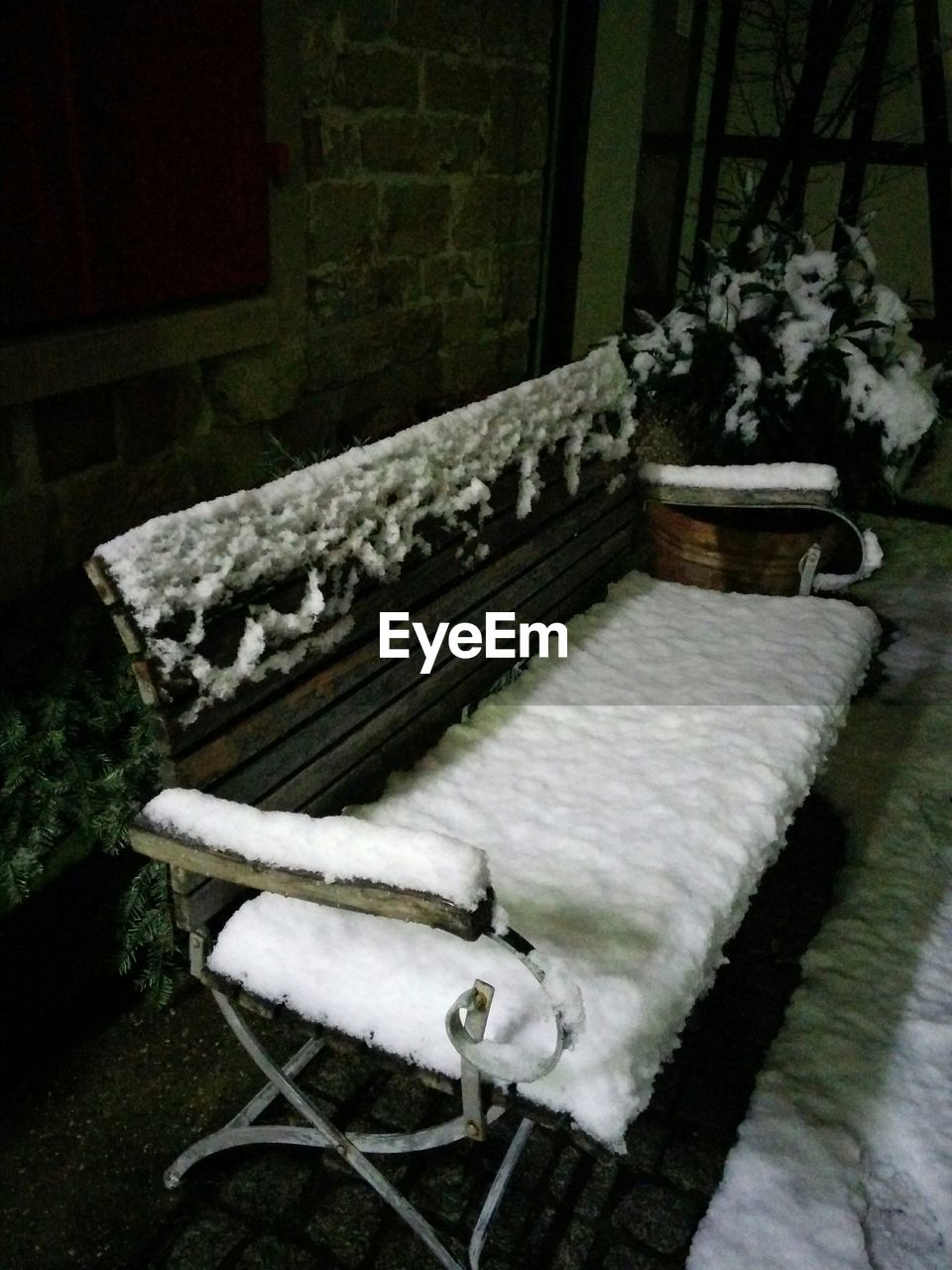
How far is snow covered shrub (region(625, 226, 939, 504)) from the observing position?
3.26 metres

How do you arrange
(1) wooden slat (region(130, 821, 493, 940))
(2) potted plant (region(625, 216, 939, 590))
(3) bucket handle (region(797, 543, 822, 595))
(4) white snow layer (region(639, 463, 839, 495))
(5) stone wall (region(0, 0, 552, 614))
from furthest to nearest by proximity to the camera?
1. (2) potted plant (region(625, 216, 939, 590))
2. (3) bucket handle (region(797, 543, 822, 595))
3. (4) white snow layer (region(639, 463, 839, 495))
4. (5) stone wall (region(0, 0, 552, 614))
5. (1) wooden slat (region(130, 821, 493, 940))

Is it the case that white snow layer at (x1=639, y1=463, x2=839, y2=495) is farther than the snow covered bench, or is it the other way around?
white snow layer at (x1=639, y1=463, x2=839, y2=495)

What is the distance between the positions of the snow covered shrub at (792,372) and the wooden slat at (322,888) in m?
2.26

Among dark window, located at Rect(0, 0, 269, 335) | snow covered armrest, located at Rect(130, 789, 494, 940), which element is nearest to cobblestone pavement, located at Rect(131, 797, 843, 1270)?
snow covered armrest, located at Rect(130, 789, 494, 940)

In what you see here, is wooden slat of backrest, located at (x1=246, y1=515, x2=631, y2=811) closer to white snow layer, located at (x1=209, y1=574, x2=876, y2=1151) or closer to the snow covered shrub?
white snow layer, located at (x1=209, y1=574, x2=876, y2=1151)

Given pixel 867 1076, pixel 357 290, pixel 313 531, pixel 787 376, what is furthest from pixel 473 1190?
pixel 357 290

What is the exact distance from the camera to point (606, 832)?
76.0 inches

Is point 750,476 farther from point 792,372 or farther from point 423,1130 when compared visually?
point 423,1130

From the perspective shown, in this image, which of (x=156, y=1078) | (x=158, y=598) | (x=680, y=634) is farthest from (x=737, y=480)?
(x=156, y=1078)

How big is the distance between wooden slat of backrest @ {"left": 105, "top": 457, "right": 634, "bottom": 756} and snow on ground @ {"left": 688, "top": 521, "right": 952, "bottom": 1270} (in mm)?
1178

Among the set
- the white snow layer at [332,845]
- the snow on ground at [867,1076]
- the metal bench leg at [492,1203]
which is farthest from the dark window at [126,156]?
the snow on ground at [867,1076]

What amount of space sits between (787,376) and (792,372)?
20 millimetres

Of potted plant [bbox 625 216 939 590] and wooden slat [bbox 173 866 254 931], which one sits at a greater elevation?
potted plant [bbox 625 216 939 590]

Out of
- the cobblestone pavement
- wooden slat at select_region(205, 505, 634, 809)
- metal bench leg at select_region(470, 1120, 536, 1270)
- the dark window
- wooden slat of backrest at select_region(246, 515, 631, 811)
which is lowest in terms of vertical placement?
the cobblestone pavement
